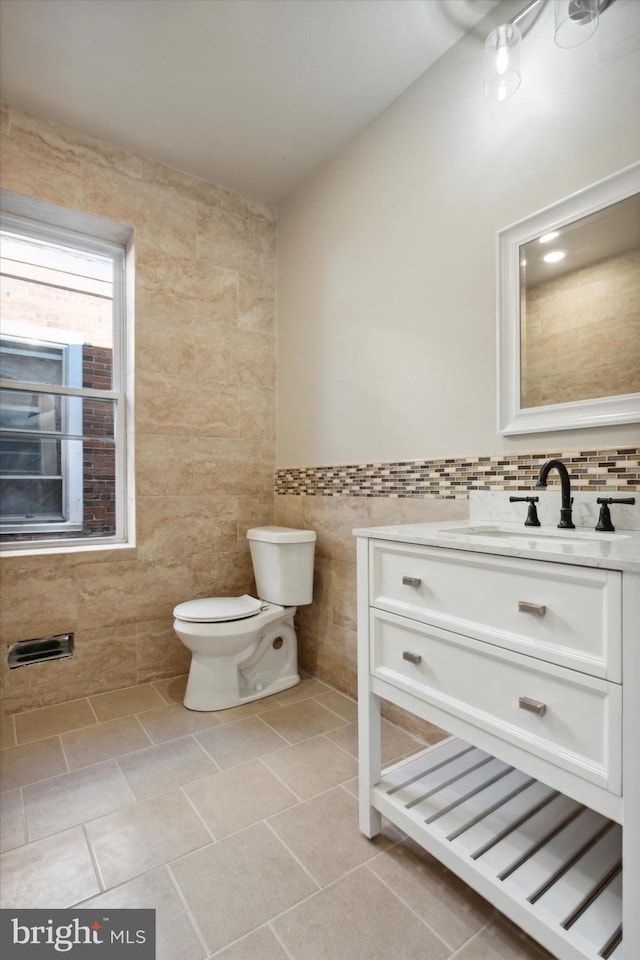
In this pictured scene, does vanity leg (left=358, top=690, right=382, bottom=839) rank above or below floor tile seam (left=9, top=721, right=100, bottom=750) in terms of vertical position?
above

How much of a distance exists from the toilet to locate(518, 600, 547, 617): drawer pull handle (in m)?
1.39

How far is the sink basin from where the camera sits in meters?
1.18

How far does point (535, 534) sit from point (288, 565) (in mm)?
1244

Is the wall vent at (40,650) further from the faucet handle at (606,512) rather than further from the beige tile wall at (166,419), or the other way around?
the faucet handle at (606,512)

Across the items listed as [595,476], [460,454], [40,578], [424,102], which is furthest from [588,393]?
[40,578]

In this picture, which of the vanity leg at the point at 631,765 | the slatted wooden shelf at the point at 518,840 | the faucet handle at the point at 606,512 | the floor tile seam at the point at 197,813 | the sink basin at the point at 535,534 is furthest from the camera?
the floor tile seam at the point at 197,813

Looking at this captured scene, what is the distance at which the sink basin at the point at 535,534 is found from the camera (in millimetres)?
1183

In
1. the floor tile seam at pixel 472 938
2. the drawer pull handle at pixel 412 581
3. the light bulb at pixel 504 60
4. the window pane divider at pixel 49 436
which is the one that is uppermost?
the light bulb at pixel 504 60

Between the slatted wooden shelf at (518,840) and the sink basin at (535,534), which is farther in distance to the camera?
the sink basin at (535,534)

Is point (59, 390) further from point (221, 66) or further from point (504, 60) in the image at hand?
point (504, 60)

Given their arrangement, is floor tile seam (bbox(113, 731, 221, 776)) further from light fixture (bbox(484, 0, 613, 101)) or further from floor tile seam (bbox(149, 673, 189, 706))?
light fixture (bbox(484, 0, 613, 101))

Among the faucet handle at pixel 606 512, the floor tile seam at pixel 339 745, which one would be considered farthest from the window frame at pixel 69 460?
the faucet handle at pixel 606 512

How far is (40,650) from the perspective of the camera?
2.23 metres

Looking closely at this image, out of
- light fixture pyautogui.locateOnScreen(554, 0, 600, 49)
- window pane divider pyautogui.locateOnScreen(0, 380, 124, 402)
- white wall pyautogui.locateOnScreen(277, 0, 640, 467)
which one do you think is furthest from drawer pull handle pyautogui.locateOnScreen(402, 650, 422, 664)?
window pane divider pyautogui.locateOnScreen(0, 380, 124, 402)
